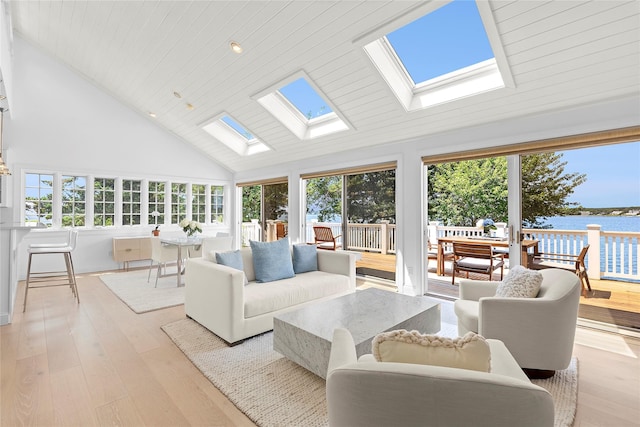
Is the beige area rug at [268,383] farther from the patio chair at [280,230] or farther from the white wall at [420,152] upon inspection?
the patio chair at [280,230]

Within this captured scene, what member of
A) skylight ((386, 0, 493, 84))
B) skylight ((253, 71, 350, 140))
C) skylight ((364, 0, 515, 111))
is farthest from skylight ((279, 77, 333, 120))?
skylight ((386, 0, 493, 84))

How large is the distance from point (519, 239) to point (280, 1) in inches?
137

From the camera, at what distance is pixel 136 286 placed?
4535 mm

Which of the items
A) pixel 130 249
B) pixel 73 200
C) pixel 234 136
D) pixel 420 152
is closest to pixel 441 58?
pixel 420 152

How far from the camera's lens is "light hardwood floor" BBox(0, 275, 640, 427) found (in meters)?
1.71

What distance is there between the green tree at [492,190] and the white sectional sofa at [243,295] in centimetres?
263

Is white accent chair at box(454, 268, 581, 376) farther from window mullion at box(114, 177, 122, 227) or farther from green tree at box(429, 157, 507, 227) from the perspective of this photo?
window mullion at box(114, 177, 122, 227)

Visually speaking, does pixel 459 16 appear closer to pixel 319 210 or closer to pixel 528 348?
pixel 528 348

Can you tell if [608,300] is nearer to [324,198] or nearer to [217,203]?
[324,198]

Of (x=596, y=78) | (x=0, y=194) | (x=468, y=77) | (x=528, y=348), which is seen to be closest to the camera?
(x=528, y=348)

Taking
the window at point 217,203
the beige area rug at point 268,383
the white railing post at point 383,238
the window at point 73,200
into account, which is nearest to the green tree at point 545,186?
the beige area rug at point 268,383

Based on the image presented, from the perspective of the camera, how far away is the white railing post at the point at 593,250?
151 inches

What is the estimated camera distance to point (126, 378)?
81.7 inches

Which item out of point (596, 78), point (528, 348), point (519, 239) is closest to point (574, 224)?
point (519, 239)
